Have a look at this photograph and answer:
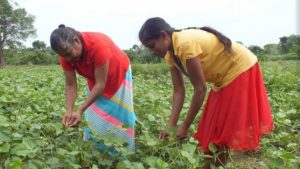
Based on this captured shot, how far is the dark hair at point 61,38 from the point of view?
8.98ft

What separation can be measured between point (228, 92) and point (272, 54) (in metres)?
24.7

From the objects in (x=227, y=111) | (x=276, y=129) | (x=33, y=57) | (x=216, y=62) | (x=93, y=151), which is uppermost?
(x=216, y=62)

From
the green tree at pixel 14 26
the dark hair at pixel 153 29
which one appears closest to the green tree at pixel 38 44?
the green tree at pixel 14 26

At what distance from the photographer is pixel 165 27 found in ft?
8.78

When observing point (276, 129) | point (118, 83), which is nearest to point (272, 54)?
point (276, 129)

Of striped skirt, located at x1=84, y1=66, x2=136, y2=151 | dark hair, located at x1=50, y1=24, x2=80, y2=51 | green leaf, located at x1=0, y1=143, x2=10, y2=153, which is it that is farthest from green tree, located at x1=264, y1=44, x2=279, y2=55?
green leaf, located at x1=0, y1=143, x2=10, y2=153

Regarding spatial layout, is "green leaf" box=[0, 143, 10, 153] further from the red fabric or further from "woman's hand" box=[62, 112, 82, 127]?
the red fabric

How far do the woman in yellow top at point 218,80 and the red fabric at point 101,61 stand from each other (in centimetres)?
42

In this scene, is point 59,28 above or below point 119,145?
above

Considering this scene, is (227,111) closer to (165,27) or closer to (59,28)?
(165,27)

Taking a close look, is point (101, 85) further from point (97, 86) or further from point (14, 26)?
point (14, 26)

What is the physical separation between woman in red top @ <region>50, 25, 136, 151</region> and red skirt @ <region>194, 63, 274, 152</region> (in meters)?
0.66

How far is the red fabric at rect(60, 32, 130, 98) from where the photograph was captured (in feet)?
9.82

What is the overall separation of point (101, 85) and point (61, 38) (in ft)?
1.41
